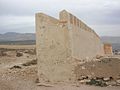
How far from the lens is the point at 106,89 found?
13.5 metres

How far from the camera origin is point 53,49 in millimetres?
14586

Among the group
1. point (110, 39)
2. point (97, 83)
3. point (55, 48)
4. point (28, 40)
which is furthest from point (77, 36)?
point (110, 39)

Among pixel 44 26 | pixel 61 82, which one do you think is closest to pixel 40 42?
pixel 44 26

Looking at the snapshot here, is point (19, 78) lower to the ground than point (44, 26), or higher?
lower

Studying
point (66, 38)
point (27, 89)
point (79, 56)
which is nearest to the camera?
point (27, 89)

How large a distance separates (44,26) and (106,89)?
11.8 ft

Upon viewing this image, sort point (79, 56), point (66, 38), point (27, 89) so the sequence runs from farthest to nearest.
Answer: point (79, 56) < point (66, 38) < point (27, 89)

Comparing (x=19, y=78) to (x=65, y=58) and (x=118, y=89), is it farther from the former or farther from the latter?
(x=118, y=89)

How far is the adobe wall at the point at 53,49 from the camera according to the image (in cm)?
1453

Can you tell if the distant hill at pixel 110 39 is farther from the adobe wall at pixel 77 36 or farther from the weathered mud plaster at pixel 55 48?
the weathered mud plaster at pixel 55 48

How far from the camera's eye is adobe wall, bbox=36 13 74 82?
14531mm

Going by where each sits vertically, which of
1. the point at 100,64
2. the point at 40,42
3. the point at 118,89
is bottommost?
the point at 118,89

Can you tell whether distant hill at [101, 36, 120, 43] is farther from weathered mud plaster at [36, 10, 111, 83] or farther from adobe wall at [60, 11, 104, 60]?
weathered mud plaster at [36, 10, 111, 83]

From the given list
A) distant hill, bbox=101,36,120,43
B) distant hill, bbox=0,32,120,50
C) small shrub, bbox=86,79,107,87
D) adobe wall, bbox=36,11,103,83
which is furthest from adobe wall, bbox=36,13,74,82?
distant hill, bbox=101,36,120,43
